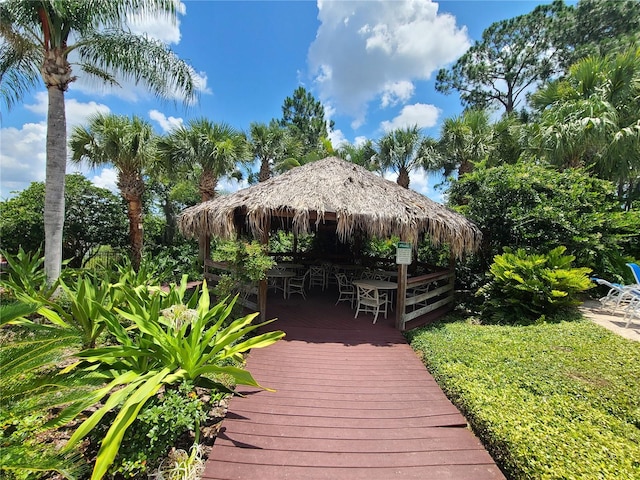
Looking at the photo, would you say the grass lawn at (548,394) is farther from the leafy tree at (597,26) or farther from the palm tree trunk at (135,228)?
the leafy tree at (597,26)

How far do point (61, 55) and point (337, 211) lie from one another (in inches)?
275

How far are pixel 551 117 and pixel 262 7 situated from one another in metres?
8.73

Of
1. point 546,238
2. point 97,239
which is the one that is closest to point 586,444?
point 546,238

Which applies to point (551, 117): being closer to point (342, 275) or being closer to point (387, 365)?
point (342, 275)

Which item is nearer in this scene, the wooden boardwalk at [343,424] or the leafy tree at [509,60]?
the wooden boardwalk at [343,424]

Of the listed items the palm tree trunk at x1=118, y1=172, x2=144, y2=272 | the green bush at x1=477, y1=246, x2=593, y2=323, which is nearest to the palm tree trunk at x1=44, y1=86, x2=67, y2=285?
the palm tree trunk at x1=118, y1=172, x2=144, y2=272

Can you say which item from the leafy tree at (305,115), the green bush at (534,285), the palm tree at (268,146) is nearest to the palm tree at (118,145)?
the palm tree at (268,146)

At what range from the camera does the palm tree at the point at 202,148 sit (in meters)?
10.2

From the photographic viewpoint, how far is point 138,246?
10312 mm

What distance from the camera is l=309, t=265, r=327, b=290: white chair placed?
952 cm

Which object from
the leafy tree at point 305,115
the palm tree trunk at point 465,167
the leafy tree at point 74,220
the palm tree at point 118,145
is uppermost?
the leafy tree at point 305,115

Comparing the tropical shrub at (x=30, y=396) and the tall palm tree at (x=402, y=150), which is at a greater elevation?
the tall palm tree at (x=402, y=150)

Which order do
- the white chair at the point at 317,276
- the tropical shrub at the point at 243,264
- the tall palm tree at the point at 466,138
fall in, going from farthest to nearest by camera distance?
the tall palm tree at the point at 466,138
the white chair at the point at 317,276
the tropical shrub at the point at 243,264

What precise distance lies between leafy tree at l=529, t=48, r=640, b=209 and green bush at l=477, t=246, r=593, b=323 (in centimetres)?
373
